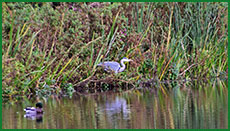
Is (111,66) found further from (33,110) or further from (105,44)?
(33,110)

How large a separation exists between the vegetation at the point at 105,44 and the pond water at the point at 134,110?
1.02 metres

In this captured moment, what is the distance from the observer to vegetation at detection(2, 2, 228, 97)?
597 inches

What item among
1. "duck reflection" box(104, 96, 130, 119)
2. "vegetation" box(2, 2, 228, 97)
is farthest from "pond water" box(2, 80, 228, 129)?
"vegetation" box(2, 2, 228, 97)

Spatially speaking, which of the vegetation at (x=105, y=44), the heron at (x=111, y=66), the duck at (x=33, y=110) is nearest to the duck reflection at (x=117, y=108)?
the duck at (x=33, y=110)

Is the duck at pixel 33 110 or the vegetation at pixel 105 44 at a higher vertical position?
the vegetation at pixel 105 44

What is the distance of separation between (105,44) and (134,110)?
543 centimetres

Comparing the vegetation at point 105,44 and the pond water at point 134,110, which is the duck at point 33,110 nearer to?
the pond water at point 134,110

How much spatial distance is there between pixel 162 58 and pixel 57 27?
10.4 ft

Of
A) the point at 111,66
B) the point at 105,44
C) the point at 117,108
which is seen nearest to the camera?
the point at 117,108

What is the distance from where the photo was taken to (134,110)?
1148cm

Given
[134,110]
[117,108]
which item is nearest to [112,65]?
[117,108]

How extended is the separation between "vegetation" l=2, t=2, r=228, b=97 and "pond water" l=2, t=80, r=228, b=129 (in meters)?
1.02

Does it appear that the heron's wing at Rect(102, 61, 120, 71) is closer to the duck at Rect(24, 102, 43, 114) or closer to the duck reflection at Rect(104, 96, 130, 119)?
the duck reflection at Rect(104, 96, 130, 119)

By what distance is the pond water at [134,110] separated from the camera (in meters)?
9.80
